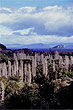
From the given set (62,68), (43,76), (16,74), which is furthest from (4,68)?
(62,68)

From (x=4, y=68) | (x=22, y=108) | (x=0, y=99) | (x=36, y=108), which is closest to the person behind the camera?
(x=36, y=108)

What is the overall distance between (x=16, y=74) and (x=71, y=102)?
11108 mm

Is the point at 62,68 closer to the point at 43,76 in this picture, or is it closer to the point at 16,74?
the point at 43,76

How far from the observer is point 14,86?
62.0ft

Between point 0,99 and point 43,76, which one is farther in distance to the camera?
point 43,76

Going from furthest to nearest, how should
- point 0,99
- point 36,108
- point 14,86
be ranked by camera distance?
point 14,86
point 0,99
point 36,108

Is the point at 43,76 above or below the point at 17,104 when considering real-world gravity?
above

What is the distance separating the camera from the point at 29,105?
13.6 meters

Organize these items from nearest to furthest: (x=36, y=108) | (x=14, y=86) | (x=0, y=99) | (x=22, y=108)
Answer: (x=36, y=108) → (x=22, y=108) → (x=0, y=99) → (x=14, y=86)

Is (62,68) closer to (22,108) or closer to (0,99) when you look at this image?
(0,99)

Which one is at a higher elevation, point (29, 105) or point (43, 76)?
point (43, 76)

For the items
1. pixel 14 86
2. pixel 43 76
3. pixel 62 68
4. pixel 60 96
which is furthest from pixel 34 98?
pixel 62 68

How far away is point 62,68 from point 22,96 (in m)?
10.9

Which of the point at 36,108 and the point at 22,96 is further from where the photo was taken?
the point at 22,96
